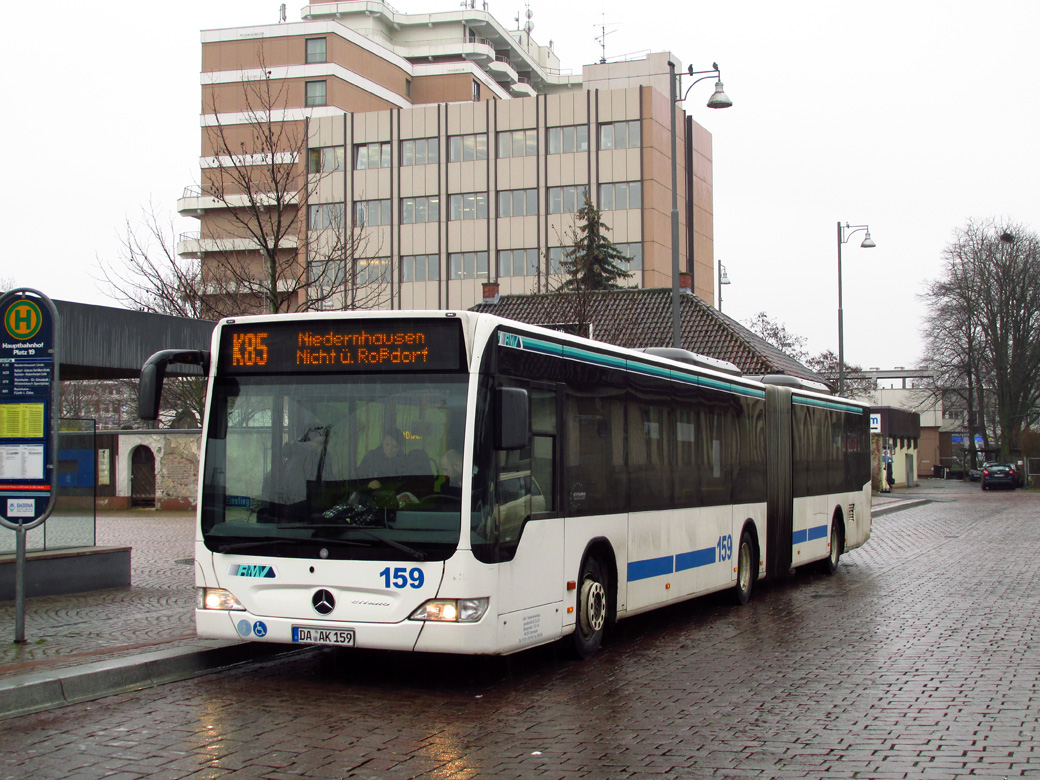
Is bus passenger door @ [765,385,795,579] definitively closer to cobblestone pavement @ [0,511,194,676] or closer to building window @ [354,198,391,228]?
cobblestone pavement @ [0,511,194,676]

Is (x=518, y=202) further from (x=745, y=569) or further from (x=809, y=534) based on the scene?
(x=745, y=569)

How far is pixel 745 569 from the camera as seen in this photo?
583 inches

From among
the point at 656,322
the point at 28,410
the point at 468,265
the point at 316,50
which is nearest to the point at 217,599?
the point at 28,410

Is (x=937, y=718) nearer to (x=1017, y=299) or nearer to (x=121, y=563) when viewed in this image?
(x=121, y=563)

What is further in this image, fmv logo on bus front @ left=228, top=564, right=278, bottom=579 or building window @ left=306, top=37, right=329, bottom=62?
building window @ left=306, top=37, right=329, bottom=62

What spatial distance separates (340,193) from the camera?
7675 centimetres

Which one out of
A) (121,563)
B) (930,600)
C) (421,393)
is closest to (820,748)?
(421,393)

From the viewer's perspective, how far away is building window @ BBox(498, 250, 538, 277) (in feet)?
242

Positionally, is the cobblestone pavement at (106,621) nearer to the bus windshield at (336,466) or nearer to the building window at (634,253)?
the bus windshield at (336,466)

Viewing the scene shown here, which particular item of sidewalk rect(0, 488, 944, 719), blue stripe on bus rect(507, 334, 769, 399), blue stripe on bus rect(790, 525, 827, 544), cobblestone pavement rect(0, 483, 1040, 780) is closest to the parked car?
blue stripe on bus rect(790, 525, 827, 544)

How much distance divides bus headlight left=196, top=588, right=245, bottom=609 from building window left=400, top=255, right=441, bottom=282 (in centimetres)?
6671

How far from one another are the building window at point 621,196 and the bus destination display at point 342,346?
63.5 m

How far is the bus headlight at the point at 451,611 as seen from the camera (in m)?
8.46

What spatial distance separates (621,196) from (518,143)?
7277mm
